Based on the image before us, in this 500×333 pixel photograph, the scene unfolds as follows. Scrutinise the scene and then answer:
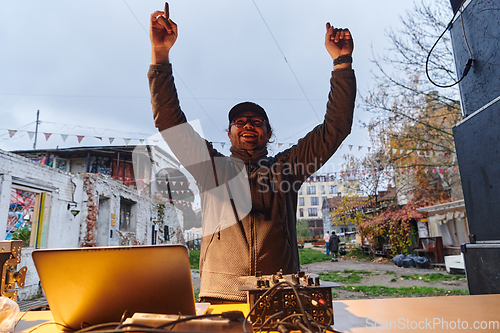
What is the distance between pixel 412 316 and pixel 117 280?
873 millimetres

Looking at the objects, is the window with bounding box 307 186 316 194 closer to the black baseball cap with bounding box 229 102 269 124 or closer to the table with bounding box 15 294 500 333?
the black baseball cap with bounding box 229 102 269 124

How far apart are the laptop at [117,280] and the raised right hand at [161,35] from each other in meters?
1.03

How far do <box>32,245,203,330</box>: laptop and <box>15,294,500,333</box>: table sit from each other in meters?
0.24

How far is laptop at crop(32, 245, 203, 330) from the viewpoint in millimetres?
691

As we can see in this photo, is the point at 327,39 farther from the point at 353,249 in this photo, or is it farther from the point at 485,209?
the point at 353,249

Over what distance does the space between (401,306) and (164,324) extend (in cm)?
89

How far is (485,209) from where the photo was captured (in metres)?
2.25

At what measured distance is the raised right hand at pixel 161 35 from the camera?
1397mm

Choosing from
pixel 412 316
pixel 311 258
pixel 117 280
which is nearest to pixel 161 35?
pixel 117 280

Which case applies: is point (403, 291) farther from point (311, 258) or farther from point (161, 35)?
point (311, 258)

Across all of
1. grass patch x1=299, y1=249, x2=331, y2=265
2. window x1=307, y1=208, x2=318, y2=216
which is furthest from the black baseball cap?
window x1=307, y1=208, x2=318, y2=216

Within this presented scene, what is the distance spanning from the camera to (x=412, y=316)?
0.93m

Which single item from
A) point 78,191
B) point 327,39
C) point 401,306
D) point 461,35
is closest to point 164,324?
point 401,306

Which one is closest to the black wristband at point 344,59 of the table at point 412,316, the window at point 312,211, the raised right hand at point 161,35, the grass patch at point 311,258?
the raised right hand at point 161,35
